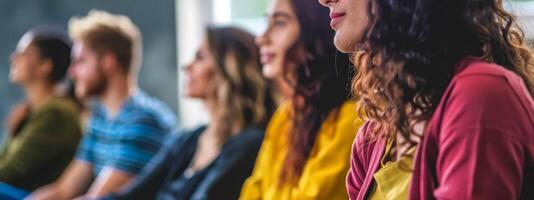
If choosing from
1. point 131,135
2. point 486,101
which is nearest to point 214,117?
point 131,135

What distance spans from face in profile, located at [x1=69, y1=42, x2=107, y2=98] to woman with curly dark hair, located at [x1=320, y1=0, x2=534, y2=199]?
6.82 feet

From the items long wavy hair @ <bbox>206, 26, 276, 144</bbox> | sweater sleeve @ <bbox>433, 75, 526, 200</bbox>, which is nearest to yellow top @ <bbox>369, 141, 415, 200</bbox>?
sweater sleeve @ <bbox>433, 75, 526, 200</bbox>

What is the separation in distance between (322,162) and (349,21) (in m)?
0.66

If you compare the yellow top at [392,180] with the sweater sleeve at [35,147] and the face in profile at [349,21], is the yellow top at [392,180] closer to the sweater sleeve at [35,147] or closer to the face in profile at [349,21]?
the face in profile at [349,21]

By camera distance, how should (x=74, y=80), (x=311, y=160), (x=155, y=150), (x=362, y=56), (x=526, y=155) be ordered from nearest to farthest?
1. (x=526, y=155)
2. (x=362, y=56)
3. (x=311, y=160)
4. (x=155, y=150)
5. (x=74, y=80)

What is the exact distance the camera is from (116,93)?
3277 millimetres

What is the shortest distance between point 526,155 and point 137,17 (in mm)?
2900

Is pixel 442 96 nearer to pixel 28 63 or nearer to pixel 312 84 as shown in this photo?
pixel 312 84

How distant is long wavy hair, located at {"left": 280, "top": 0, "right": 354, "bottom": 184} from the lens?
205 cm

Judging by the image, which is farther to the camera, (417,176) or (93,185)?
(93,185)

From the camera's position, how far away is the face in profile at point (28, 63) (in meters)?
3.60

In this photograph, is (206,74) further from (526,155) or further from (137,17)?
(526,155)

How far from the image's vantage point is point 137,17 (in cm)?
387

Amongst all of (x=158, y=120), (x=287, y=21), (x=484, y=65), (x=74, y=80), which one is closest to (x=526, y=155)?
(x=484, y=65)
